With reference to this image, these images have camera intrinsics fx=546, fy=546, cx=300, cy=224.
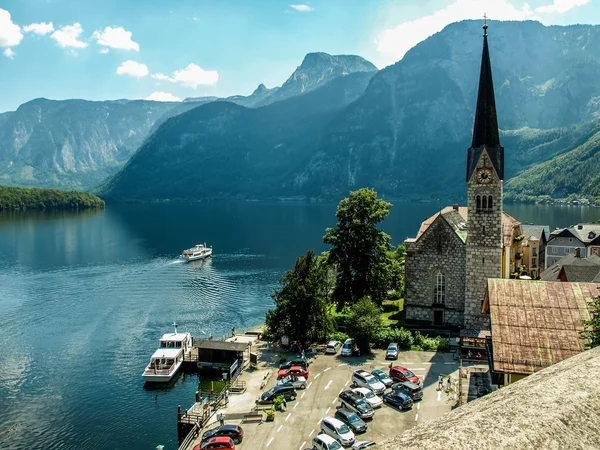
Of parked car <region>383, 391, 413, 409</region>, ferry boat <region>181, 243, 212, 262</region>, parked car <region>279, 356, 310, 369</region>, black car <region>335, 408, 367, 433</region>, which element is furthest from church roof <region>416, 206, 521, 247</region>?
ferry boat <region>181, 243, 212, 262</region>

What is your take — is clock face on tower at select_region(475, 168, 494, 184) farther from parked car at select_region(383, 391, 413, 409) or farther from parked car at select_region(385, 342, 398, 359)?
parked car at select_region(383, 391, 413, 409)

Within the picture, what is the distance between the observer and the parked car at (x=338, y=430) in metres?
33.4

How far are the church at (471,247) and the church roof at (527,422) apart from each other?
4977 cm

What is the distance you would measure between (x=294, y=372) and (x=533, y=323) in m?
23.0

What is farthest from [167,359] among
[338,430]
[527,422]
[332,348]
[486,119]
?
[527,422]

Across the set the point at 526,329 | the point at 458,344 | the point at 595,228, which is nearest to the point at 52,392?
the point at 458,344

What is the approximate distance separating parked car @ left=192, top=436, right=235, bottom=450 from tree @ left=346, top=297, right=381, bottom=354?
793 inches

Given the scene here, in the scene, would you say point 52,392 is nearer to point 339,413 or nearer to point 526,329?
point 339,413

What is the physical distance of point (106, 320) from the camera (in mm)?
77688

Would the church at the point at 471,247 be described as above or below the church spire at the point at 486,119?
below

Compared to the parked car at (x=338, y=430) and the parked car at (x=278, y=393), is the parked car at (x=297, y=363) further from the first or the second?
the parked car at (x=338, y=430)

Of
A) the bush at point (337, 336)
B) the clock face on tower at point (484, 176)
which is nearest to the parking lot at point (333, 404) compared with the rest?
the bush at point (337, 336)

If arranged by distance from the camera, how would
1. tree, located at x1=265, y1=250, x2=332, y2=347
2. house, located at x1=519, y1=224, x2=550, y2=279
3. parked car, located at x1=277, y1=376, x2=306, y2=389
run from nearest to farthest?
1. parked car, located at x1=277, y1=376, x2=306, y2=389
2. tree, located at x1=265, y1=250, x2=332, y2=347
3. house, located at x1=519, y1=224, x2=550, y2=279

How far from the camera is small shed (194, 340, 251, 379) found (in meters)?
56.6
